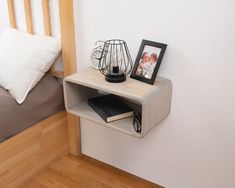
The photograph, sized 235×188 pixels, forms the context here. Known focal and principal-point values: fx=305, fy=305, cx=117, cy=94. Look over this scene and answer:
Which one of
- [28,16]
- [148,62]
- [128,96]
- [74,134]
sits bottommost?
[74,134]

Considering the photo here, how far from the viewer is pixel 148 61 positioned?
145cm

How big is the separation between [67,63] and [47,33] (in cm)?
22

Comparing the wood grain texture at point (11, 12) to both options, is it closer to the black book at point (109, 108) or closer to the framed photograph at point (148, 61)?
the black book at point (109, 108)

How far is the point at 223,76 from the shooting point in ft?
4.37

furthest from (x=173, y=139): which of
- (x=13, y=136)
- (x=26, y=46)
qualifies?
(x=26, y=46)

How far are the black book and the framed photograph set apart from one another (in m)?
0.19

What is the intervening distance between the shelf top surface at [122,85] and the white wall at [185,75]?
11 cm

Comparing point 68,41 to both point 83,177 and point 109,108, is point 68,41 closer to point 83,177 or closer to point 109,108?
point 109,108

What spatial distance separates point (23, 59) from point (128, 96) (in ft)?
2.30

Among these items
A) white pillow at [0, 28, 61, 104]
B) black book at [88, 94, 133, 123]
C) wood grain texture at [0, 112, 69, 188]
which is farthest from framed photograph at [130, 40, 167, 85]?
wood grain texture at [0, 112, 69, 188]

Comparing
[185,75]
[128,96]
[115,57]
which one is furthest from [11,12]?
[185,75]

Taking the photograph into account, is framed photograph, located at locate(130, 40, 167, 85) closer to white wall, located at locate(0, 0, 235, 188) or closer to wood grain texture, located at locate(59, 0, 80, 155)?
white wall, located at locate(0, 0, 235, 188)

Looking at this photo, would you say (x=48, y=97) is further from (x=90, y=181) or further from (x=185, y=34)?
(x=185, y=34)

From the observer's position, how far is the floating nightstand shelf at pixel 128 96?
1.35 meters
